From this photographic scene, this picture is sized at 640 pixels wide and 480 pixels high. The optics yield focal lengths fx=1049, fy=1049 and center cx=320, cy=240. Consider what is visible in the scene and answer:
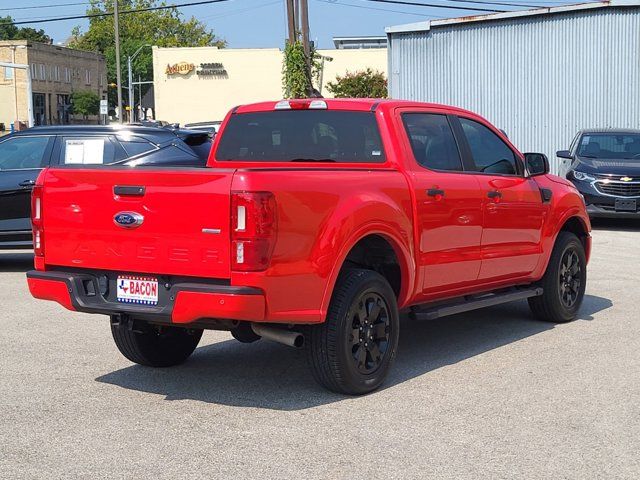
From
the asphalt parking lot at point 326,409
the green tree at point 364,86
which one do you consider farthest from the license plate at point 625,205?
the green tree at point 364,86

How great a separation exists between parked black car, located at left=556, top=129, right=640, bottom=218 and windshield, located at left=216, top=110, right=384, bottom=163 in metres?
10.7

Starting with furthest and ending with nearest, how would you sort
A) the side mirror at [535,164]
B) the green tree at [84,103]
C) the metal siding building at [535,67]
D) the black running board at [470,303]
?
the green tree at [84,103], the metal siding building at [535,67], the side mirror at [535,164], the black running board at [470,303]

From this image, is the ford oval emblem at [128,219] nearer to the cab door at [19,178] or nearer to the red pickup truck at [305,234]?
the red pickup truck at [305,234]

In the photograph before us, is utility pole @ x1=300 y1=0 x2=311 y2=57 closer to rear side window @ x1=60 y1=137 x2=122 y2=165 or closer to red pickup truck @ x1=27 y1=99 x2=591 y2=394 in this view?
rear side window @ x1=60 y1=137 x2=122 y2=165

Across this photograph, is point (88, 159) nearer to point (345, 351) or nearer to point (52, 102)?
point (345, 351)

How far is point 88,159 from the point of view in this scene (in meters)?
13.1

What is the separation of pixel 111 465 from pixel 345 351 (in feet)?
5.68

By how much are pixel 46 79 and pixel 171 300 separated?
9821 centimetres

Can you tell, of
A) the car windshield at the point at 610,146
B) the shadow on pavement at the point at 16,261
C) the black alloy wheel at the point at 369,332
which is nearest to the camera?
the black alloy wheel at the point at 369,332

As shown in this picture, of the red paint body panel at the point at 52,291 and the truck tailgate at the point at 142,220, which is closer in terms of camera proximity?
the truck tailgate at the point at 142,220

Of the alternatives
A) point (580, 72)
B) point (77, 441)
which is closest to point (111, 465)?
point (77, 441)

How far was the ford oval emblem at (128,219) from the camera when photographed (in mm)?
6109

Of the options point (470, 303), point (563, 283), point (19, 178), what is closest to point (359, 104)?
point (470, 303)

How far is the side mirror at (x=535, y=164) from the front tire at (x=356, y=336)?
2.46 meters
